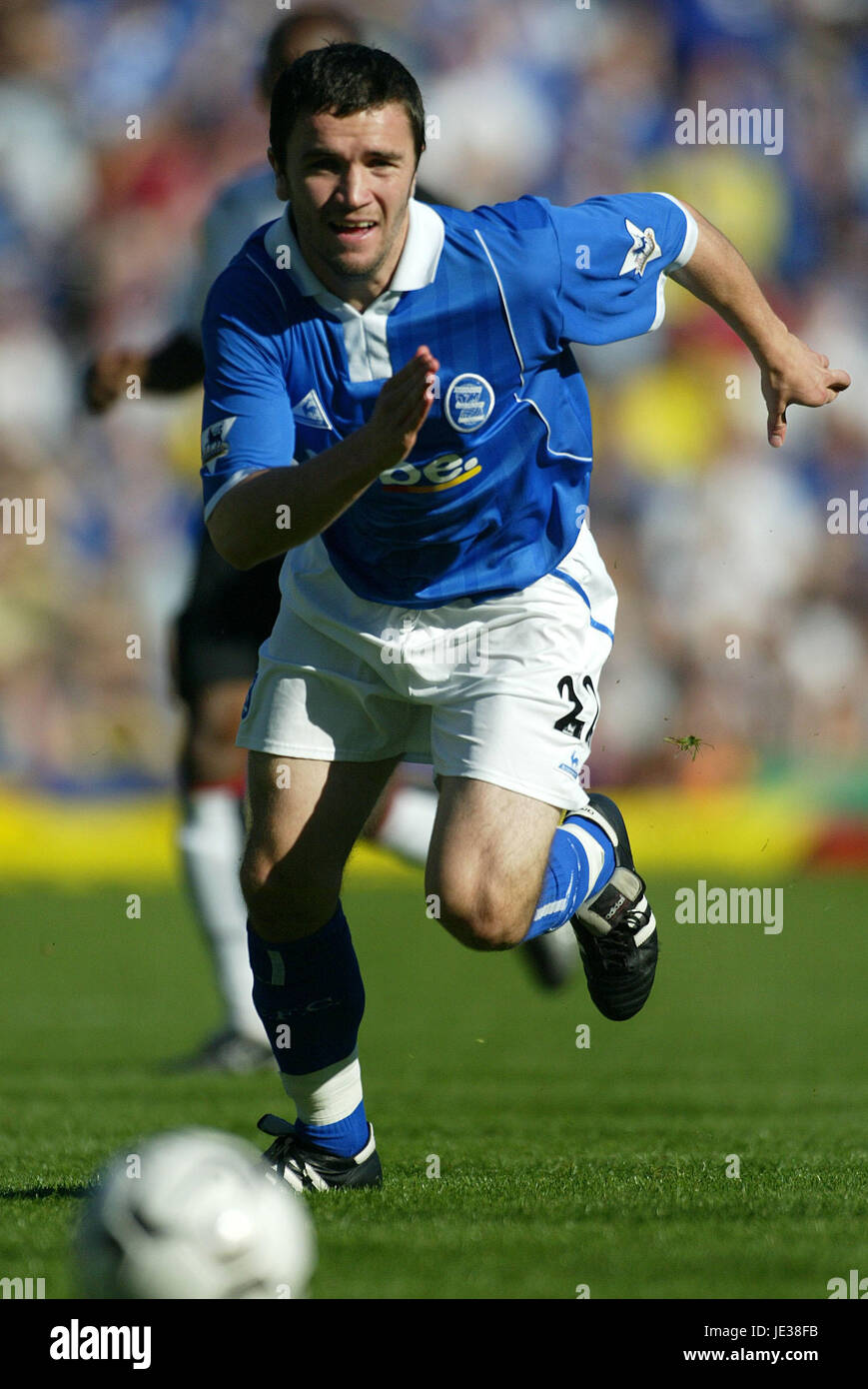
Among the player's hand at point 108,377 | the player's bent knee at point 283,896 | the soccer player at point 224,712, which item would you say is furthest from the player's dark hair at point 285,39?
the player's bent knee at point 283,896

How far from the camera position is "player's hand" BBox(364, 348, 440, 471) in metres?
2.79

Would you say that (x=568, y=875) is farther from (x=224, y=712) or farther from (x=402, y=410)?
(x=224, y=712)

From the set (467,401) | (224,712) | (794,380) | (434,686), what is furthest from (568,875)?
(224,712)

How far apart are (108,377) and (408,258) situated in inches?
76.4

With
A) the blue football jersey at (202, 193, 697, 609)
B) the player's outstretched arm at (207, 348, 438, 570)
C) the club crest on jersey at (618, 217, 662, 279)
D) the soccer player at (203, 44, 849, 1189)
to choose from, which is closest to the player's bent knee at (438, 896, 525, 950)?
the soccer player at (203, 44, 849, 1189)

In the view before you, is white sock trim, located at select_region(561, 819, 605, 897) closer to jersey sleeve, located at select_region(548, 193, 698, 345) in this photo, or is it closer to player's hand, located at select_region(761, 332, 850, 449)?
player's hand, located at select_region(761, 332, 850, 449)

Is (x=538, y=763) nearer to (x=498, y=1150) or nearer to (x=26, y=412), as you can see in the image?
(x=498, y=1150)

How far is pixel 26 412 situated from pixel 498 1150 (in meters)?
9.71

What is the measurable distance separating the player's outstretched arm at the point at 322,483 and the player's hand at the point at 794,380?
116 centimetres

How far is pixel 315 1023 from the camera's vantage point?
362cm

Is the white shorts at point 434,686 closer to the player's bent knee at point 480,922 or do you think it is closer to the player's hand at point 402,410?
the player's bent knee at point 480,922

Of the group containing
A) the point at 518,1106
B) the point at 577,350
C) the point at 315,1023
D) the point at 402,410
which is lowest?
the point at 518,1106

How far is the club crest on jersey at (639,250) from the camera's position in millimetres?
3650

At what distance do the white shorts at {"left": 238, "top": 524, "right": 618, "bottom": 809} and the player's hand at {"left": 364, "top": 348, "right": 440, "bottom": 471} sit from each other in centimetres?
77
